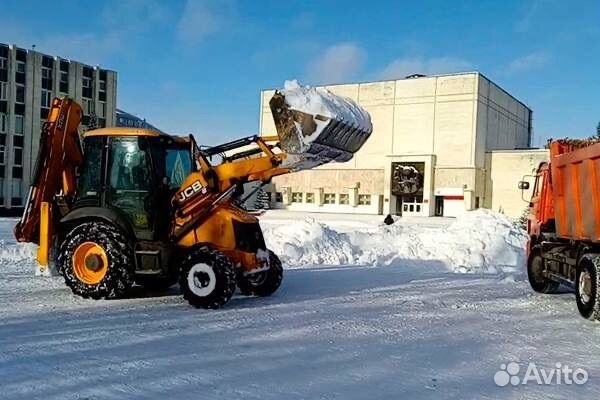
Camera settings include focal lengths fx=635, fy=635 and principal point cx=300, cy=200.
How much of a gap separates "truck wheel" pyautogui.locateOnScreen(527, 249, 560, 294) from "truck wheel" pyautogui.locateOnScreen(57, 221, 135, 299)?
7.74m

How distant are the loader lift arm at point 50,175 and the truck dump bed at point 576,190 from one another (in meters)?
8.00

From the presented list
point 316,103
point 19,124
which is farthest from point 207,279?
point 19,124

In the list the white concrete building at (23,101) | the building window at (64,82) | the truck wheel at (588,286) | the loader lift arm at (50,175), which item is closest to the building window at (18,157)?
the white concrete building at (23,101)

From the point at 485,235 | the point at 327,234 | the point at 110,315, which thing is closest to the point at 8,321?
the point at 110,315

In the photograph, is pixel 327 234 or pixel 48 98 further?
pixel 48 98

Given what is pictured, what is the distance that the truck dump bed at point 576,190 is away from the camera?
9242mm

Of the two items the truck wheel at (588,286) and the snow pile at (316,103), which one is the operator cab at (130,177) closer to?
the snow pile at (316,103)

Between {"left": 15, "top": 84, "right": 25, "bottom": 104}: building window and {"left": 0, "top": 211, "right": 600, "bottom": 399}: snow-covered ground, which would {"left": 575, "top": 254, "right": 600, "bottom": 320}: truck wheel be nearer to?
{"left": 0, "top": 211, "right": 600, "bottom": 399}: snow-covered ground

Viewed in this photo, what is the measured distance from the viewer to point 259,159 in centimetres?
991

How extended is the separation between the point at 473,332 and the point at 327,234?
35.8 feet

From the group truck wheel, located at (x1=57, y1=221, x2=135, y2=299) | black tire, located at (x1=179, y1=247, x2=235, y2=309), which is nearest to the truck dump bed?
black tire, located at (x1=179, y1=247, x2=235, y2=309)

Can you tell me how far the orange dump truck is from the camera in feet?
30.5

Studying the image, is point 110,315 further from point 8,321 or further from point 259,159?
point 259,159

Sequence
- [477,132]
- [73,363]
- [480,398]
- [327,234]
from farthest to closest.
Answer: [477,132]
[327,234]
[73,363]
[480,398]
